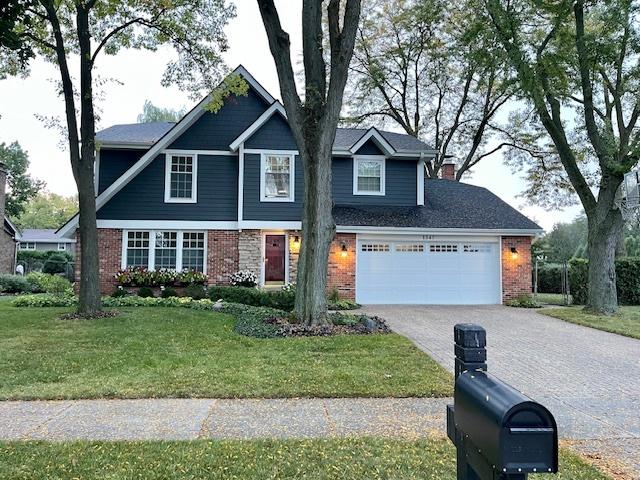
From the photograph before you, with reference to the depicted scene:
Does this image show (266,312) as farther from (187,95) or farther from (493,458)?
(493,458)

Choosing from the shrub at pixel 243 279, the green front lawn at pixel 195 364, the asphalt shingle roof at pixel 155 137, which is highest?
the asphalt shingle roof at pixel 155 137

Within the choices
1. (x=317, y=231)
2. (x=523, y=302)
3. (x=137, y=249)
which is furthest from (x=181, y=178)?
(x=523, y=302)

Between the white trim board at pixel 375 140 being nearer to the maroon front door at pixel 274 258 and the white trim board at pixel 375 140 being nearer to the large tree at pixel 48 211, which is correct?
the maroon front door at pixel 274 258

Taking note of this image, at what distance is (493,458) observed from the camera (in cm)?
129

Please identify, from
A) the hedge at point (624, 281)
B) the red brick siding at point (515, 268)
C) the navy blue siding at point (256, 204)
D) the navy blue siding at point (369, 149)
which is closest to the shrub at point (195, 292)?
the navy blue siding at point (256, 204)

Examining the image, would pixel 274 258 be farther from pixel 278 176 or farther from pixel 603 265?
pixel 603 265

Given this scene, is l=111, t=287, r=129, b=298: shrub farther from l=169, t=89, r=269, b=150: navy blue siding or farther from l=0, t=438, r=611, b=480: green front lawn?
l=0, t=438, r=611, b=480: green front lawn

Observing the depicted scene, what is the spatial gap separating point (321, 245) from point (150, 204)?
8422mm

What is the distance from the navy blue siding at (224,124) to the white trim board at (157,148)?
0.24 metres

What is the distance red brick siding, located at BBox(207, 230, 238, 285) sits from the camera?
15.8 m

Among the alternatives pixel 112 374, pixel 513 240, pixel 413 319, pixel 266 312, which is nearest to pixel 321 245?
pixel 266 312

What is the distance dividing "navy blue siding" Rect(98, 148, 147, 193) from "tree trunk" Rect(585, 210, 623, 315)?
15.2 m

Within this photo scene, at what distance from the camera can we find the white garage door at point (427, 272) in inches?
617

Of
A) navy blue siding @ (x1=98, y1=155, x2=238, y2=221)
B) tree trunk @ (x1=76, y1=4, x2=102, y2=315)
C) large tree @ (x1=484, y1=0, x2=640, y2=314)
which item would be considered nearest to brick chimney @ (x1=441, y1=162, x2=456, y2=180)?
large tree @ (x1=484, y1=0, x2=640, y2=314)
